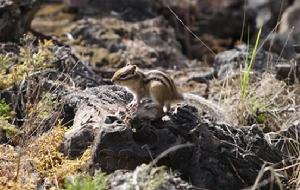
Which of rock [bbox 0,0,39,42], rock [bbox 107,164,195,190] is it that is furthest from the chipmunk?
rock [bbox 0,0,39,42]

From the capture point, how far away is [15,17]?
9195 mm

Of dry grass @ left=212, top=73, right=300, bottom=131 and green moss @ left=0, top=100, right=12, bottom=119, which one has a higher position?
green moss @ left=0, top=100, right=12, bottom=119

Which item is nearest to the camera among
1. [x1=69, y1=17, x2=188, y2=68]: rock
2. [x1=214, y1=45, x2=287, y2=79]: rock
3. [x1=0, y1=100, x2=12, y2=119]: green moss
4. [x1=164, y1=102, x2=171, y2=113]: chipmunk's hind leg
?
[x1=164, y1=102, x2=171, y2=113]: chipmunk's hind leg

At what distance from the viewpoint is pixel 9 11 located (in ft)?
29.8

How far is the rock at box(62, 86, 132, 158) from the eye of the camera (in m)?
6.02

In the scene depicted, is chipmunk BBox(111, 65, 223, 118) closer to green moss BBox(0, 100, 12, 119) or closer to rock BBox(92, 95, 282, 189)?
rock BBox(92, 95, 282, 189)

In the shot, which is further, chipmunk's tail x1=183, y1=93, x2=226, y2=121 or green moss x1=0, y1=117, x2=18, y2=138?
chipmunk's tail x1=183, y1=93, x2=226, y2=121

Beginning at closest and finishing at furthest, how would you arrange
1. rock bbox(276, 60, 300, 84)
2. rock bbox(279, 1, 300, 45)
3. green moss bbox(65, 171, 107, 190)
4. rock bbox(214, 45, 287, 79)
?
green moss bbox(65, 171, 107, 190) → rock bbox(276, 60, 300, 84) → rock bbox(214, 45, 287, 79) → rock bbox(279, 1, 300, 45)

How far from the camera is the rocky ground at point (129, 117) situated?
18.8 feet

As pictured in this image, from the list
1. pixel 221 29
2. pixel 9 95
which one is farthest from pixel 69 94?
pixel 221 29

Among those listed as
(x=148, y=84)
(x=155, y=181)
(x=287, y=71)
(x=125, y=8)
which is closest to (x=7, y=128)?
(x=148, y=84)

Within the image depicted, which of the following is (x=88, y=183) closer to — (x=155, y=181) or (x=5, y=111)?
(x=155, y=181)

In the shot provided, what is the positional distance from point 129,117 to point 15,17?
3.74m

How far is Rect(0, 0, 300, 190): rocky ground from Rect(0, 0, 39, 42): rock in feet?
0.05
